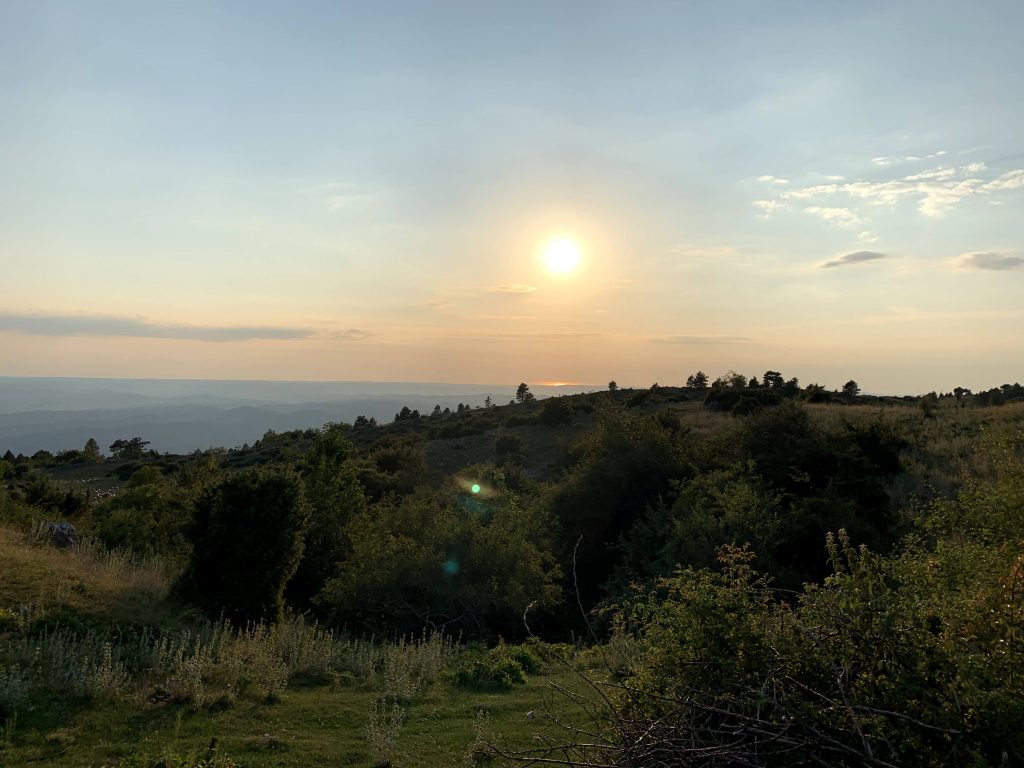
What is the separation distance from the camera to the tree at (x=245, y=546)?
12.3 m

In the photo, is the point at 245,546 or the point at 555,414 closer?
the point at 245,546

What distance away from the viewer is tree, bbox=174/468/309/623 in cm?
1230

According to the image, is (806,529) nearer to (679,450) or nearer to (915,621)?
(679,450)

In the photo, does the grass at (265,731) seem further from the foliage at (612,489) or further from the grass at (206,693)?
the foliage at (612,489)

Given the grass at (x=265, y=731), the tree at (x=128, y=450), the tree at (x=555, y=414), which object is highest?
the tree at (x=555, y=414)

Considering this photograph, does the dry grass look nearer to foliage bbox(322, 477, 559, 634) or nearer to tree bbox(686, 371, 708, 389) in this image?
foliage bbox(322, 477, 559, 634)

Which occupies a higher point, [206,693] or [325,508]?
[325,508]

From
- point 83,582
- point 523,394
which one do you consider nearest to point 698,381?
point 523,394

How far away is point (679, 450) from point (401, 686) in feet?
52.5

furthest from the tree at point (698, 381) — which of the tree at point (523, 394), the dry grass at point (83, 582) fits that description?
the dry grass at point (83, 582)

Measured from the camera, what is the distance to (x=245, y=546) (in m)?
12.5

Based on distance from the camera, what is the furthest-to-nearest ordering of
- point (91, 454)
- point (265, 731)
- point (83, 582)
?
point (91, 454)
point (83, 582)
point (265, 731)

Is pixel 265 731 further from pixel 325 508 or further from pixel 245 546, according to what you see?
pixel 325 508

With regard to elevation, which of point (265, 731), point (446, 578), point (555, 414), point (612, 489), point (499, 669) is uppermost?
point (555, 414)
